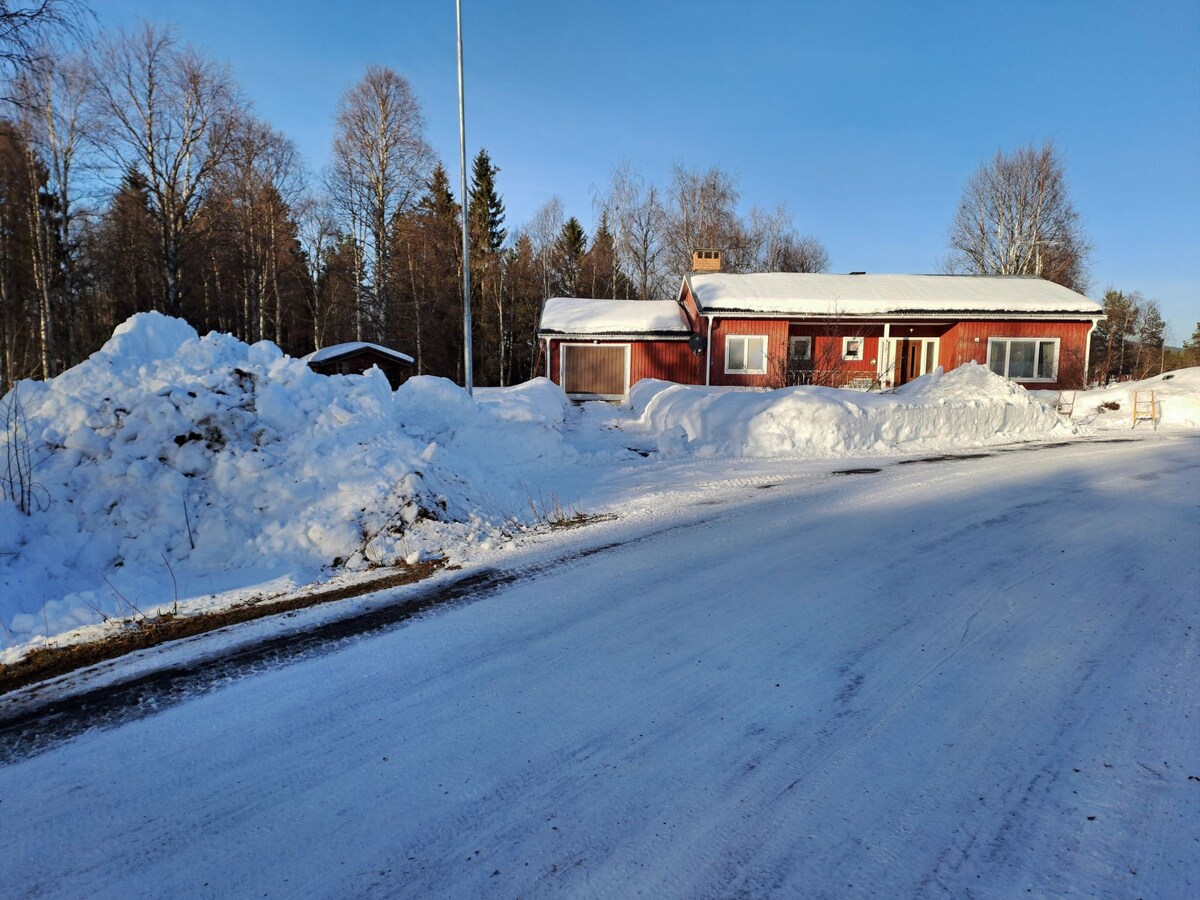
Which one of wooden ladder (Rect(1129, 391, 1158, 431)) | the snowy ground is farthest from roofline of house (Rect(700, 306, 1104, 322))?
the snowy ground

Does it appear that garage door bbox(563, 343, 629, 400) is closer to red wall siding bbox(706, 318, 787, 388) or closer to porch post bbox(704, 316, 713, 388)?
porch post bbox(704, 316, 713, 388)

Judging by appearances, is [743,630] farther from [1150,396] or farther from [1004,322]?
[1004,322]

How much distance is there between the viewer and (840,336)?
2478cm

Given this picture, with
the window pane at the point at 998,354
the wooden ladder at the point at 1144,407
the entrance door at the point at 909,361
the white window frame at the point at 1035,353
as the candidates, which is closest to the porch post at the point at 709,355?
the entrance door at the point at 909,361

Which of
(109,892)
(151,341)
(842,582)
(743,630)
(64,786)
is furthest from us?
(151,341)

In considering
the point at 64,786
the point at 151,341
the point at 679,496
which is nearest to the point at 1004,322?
the point at 679,496

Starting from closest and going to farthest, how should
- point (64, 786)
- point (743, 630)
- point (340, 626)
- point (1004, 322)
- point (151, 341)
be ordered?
point (64, 786) < point (743, 630) < point (340, 626) < point (151, 341) < point (1004, 322)

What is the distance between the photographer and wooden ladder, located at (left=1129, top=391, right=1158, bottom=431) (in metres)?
16.7

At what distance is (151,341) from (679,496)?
23.4ft

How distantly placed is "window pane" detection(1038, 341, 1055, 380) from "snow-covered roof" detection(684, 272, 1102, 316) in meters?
1.47

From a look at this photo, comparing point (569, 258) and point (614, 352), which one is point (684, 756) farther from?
point (569, 258)

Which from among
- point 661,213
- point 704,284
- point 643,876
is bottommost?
point 643,876

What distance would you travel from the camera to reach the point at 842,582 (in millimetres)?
4473

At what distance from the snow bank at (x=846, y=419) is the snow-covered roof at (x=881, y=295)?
30.1ft
